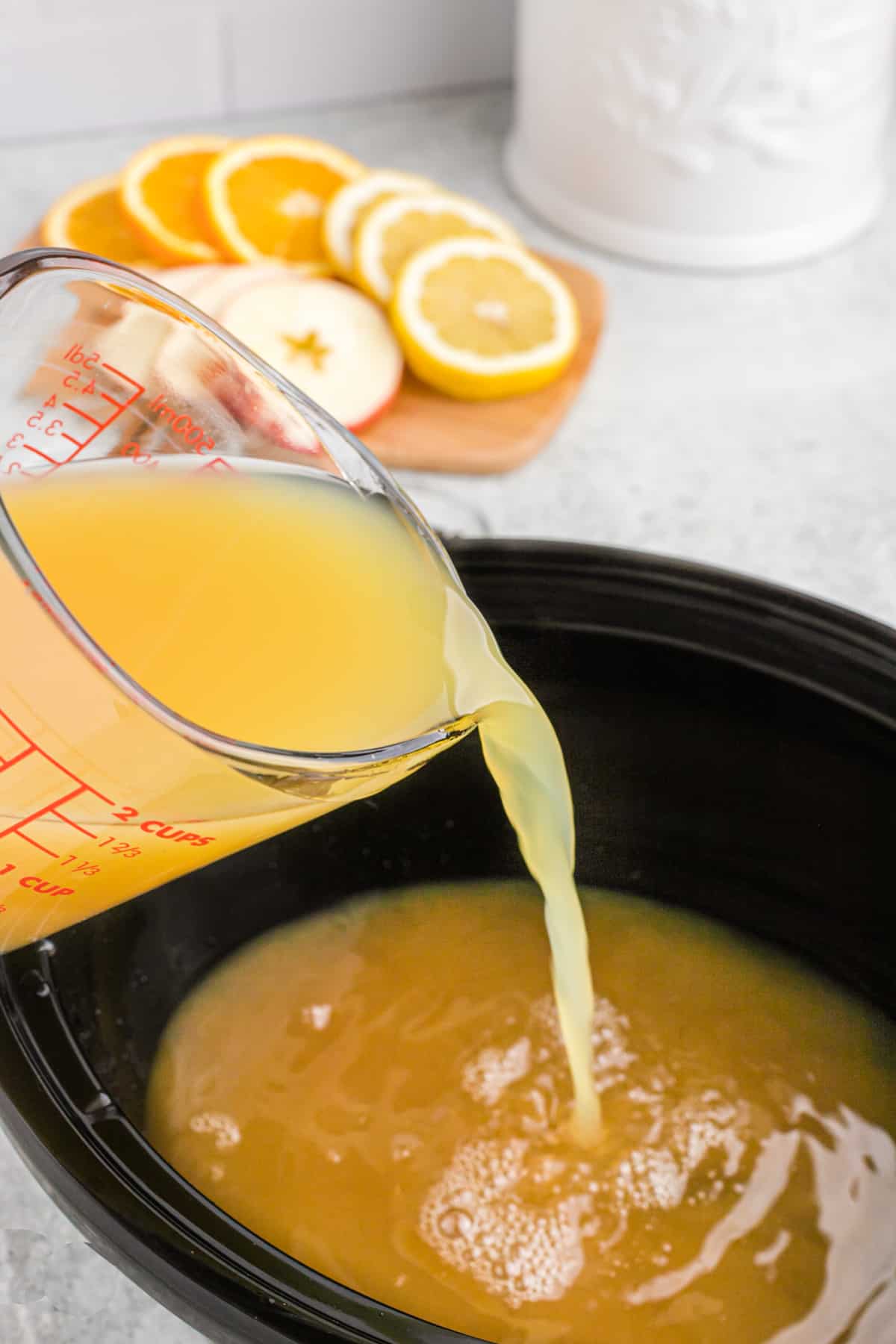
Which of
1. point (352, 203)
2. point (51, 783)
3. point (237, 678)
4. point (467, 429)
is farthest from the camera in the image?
point (352, 203)

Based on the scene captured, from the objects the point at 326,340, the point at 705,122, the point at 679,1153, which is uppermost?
the point at 705,122

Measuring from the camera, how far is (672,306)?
4.17 ft

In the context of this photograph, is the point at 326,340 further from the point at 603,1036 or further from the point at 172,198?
the point at 603,1036

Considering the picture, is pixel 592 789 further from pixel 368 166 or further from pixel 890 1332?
pixel 368 166

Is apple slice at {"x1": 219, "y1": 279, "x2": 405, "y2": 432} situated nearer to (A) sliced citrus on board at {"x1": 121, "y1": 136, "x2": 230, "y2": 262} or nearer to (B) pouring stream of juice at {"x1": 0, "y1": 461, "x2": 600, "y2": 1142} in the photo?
(A) sliced citrus on board at {"x1": 121, "y1": 136, "x2": 230, "y2": 262}

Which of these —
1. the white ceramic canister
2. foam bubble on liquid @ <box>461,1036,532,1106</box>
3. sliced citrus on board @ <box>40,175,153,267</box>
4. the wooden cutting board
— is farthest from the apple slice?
foam bubble on liquid @ <box>461,1036,532,1106</box>

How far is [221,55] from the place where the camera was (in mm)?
1418

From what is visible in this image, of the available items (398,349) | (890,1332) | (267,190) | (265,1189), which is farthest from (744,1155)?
(267,190)

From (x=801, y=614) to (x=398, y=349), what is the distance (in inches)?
20.5

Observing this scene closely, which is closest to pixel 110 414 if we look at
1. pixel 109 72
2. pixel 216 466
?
pixel 216 466

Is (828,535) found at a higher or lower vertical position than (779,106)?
lower

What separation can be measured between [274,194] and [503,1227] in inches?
35.9

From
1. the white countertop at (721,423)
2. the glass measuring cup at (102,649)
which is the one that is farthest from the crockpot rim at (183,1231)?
the white countertop at (721,423)

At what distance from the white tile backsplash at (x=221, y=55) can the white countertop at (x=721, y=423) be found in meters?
0.05
